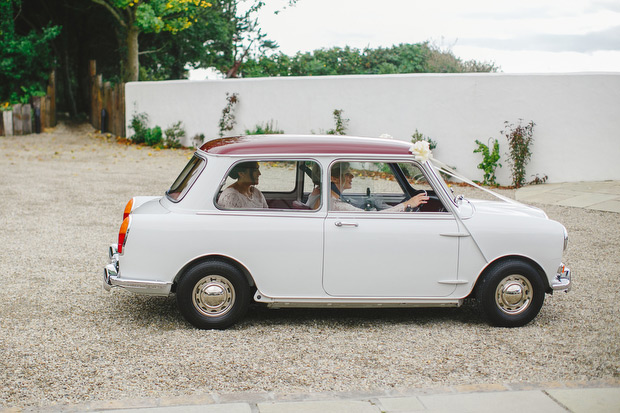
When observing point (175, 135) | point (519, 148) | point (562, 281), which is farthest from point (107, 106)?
point (562, 281)

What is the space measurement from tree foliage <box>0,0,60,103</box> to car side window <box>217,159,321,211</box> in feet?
66.4

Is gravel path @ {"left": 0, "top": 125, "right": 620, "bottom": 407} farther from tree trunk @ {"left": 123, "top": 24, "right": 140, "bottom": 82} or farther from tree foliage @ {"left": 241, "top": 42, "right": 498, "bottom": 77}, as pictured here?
tree trunk @ {"left": 123, "top": 24, "right": 140, "bottom": 82}

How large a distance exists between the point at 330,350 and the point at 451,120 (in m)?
10.7

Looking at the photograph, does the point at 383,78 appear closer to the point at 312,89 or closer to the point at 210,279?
the point at 312,89

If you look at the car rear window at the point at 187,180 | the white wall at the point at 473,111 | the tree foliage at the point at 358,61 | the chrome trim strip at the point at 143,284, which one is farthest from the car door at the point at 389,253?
the tree foliage at the point at 358,61

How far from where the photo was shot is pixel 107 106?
24.2 m

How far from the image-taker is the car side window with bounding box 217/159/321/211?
5512 millimetres

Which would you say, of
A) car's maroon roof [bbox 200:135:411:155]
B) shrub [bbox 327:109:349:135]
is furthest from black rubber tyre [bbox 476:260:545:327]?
shrub [bbox 327:109:349:135]

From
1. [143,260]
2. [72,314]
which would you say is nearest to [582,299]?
[143,260]

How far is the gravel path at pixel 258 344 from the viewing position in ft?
14.5

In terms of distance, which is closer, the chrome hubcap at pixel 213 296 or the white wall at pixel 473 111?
the chrome hubcap at pixel 213 296

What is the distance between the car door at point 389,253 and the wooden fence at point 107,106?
18.5m

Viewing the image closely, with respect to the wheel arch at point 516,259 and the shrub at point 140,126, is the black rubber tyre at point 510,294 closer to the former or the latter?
the wheel arch at point 516,259

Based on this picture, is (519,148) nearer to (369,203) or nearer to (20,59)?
(369,203)
